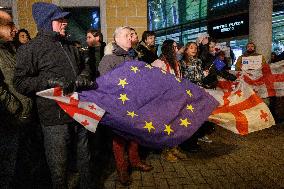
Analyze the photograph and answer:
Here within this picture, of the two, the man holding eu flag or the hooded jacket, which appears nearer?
the hooded jacket

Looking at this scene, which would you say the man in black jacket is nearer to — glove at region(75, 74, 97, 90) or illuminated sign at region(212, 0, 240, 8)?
glove at region(75, 74, 97, 90)

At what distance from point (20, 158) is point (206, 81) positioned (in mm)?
→ 3765

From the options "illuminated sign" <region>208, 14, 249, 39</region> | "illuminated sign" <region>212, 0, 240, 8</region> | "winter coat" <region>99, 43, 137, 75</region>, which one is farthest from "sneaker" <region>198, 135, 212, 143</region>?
"illuminated sign" <region>212, 0, 240, 8</region>

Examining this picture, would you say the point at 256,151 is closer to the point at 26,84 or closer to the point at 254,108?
the point at 254,108

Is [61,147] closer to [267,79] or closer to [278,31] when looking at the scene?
[267,79]

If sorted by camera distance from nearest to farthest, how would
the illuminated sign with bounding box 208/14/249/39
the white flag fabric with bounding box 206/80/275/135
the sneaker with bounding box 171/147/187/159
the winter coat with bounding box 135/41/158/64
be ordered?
the white flag fabric with bounding box 206/80/275/135 → the sneaker with bounding box 171/147/187/159 → the winter coat with bounding box 135/41/158/64 → the illuminated sign with bounding box 208/14/249/39

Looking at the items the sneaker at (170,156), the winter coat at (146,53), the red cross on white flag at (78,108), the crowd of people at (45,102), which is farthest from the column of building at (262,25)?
the red cross on white flag at (78,108)

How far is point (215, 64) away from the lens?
7043 mm

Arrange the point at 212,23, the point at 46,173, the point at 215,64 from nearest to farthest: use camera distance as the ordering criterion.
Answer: the point at 46,173
the point at 215,64
the point at 212,23

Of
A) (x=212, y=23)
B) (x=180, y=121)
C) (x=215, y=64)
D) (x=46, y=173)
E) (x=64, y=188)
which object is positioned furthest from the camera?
(x=212, y=23)

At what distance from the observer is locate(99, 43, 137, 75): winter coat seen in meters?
4.52

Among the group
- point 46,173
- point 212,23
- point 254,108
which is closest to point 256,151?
point 254,108

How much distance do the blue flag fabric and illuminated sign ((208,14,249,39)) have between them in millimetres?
14282

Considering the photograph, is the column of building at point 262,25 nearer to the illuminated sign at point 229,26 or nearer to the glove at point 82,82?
the illuminated sign at point 229,26
